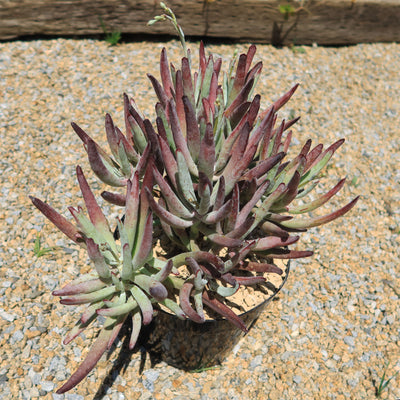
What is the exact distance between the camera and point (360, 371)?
7.39 feet

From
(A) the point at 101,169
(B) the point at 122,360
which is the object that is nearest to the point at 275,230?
(A) the point at 101,169

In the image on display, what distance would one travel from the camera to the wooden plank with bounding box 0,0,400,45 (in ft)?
11.4

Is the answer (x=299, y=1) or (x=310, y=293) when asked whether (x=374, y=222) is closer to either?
(x=310, y=293)

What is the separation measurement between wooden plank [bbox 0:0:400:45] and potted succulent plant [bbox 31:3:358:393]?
1.92 meters

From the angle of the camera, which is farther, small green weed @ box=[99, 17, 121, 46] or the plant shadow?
small green weed @ box=[99, 17, 121, 46]

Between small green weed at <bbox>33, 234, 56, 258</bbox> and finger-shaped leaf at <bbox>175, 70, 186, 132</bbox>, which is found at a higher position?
finger-shaped leaf at <bbox>175, 70, 186, 132</bbox>

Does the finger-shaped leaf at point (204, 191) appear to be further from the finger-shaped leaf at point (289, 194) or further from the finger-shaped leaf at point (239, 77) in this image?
the finger-shaped leaf at point (239, 77)

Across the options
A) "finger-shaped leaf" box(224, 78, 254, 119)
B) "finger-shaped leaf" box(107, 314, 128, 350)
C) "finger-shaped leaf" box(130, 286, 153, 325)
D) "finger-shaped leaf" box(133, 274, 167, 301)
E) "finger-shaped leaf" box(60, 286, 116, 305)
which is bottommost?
"finger-shaped leaf" box(107, 314, 128, 350)

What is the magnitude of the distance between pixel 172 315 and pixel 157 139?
0.68m

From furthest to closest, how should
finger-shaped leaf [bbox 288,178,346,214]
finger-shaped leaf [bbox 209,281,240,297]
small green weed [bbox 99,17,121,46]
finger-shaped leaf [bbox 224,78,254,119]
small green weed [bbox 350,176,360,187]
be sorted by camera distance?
small green weed [bbox 99,17,121,46] < small green weed [bbox 350,176,360,187] < finger-shaped leaf [bbox 288,178,346,214] < finger-shaped leaf [bbox 224,78,254,119] < finger-shaped leaf [bbox 209,281,240,297]

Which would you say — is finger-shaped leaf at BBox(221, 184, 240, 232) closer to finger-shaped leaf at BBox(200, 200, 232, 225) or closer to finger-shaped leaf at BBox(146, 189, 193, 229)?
finger-shaped leaf at BBox(200, 200, 232, 225)

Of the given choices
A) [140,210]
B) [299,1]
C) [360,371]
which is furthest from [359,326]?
[299,1]

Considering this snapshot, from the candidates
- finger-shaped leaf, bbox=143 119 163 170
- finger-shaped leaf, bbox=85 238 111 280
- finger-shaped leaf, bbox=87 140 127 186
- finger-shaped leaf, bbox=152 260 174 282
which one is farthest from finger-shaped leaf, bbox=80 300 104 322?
finger-shaped leaf, bbox=143 119 163 170

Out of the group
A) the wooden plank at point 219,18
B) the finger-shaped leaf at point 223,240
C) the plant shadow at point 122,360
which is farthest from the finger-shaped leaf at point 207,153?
the wooden plank at point 219,18
